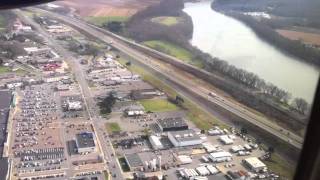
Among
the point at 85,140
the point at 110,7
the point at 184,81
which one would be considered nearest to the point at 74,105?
the point at 85,140

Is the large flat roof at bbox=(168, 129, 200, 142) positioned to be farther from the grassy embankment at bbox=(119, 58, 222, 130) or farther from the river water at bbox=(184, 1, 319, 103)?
the river water at bbox=(184, 1, 319, 103)

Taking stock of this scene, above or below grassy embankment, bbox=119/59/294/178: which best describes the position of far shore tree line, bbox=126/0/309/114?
above

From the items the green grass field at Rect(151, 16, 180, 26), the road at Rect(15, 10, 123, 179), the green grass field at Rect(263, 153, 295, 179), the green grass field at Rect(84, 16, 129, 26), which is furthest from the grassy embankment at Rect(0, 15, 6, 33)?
the green grass field at Rect(263, 153, 295, 179)

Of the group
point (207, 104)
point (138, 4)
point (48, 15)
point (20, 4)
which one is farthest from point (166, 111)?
point (20, 4)

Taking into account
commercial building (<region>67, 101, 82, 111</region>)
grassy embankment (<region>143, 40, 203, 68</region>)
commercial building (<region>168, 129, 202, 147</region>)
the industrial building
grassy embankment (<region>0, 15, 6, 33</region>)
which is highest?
grassy embankment (<region>0, 15, 6, 33</region>)

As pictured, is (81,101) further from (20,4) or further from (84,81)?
(20,4)

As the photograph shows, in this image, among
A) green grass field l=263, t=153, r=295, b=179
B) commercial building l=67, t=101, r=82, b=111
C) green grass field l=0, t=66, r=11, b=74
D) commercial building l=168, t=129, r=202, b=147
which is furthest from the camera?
green grass field l=0, t=66, r=11, b=74
